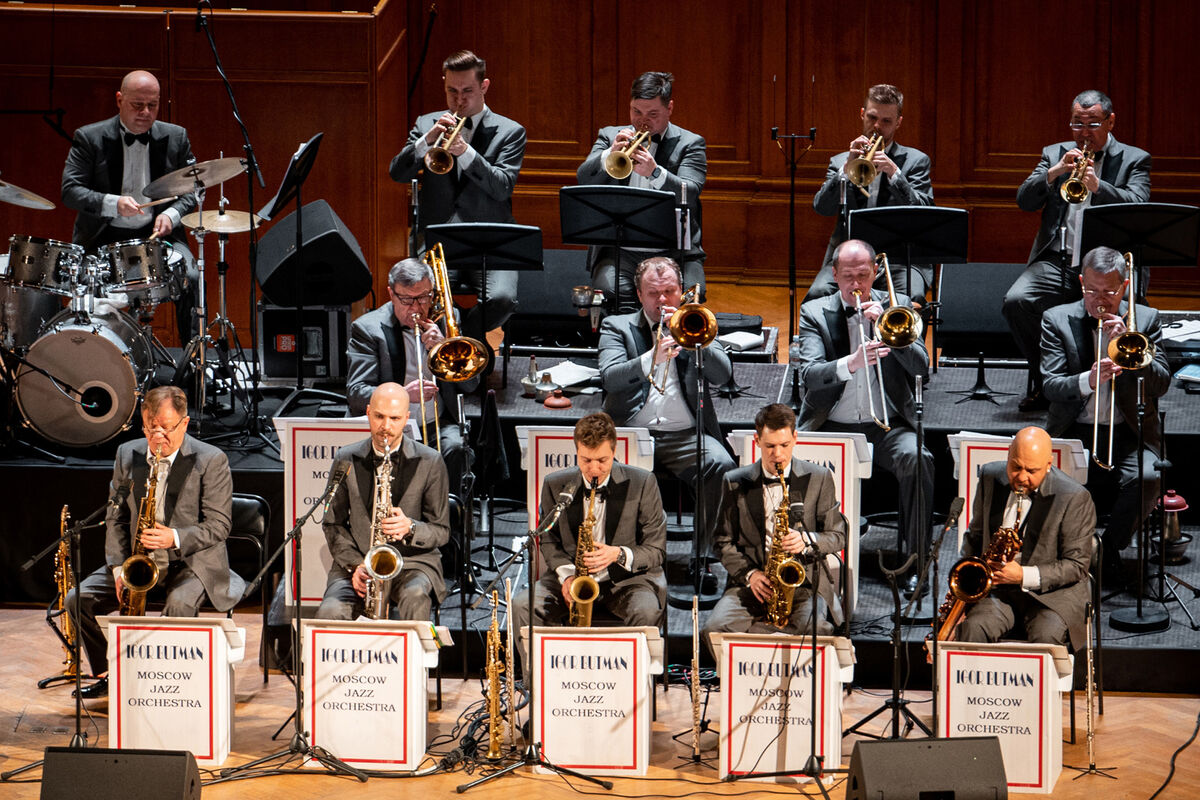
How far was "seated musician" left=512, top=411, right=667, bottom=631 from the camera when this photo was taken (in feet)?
19.2

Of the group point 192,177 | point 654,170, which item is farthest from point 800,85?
point 192,177

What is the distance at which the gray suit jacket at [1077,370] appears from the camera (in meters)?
6.63

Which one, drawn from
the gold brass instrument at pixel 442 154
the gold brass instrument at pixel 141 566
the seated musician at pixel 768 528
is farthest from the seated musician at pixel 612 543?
the gold brass instrument at pixel 442 154

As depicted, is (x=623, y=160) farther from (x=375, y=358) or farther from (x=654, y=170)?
(x=375, y=358)

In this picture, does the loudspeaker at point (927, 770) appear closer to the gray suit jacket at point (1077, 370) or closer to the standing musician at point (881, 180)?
the gray suit jacket at point (1077, 370)

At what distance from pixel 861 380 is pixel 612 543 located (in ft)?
4.92

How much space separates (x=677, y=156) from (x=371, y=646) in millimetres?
3588

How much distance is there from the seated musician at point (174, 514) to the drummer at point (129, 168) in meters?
2.13

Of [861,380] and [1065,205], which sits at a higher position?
[1065,205]

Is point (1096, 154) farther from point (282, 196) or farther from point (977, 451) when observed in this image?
point (282, 196)

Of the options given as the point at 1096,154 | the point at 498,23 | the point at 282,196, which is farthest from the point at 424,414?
the point at 498,23

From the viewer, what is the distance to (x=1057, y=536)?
571 cm

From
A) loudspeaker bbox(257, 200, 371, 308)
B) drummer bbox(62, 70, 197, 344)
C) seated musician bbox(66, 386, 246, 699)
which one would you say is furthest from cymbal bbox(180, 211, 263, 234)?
seated musician bbox(66, 386, 246, 699)

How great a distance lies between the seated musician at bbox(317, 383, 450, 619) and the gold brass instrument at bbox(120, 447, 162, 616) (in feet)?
2.09
